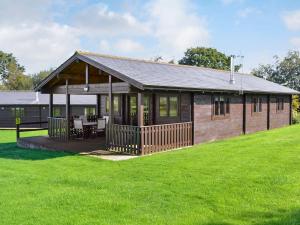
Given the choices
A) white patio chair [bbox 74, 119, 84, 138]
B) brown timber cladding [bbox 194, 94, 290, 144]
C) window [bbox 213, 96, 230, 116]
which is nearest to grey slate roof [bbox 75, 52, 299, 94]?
window [bbox 213, 96, 230, 116]

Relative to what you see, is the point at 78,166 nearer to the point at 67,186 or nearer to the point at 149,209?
the point at 67,186

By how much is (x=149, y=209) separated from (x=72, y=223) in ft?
4.75

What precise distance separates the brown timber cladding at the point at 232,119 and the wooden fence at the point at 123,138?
3.69 metres

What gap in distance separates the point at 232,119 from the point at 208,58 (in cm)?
4654

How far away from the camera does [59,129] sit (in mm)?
17266

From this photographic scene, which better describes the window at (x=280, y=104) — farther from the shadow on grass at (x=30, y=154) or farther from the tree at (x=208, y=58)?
the tree at (x=208, y=58)

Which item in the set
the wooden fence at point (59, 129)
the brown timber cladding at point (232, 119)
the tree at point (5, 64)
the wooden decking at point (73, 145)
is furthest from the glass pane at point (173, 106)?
the tree at point (5, 64)

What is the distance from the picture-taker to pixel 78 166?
35.7ft

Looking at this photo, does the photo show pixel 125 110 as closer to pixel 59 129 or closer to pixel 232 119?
pixel 59 129

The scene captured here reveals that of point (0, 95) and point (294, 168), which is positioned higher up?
point (0, 95)

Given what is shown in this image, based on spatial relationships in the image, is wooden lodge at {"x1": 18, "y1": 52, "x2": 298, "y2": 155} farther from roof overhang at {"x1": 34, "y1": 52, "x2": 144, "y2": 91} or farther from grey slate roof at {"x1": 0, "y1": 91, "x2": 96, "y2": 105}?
grey slate roof at {"x1": 0, "y1": 91, "x2": 96, "y2": 105}

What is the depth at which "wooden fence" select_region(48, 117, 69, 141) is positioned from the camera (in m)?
16.9

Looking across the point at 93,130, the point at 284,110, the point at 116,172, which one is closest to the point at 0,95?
the point at 93,130

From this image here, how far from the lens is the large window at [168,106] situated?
1638cm
